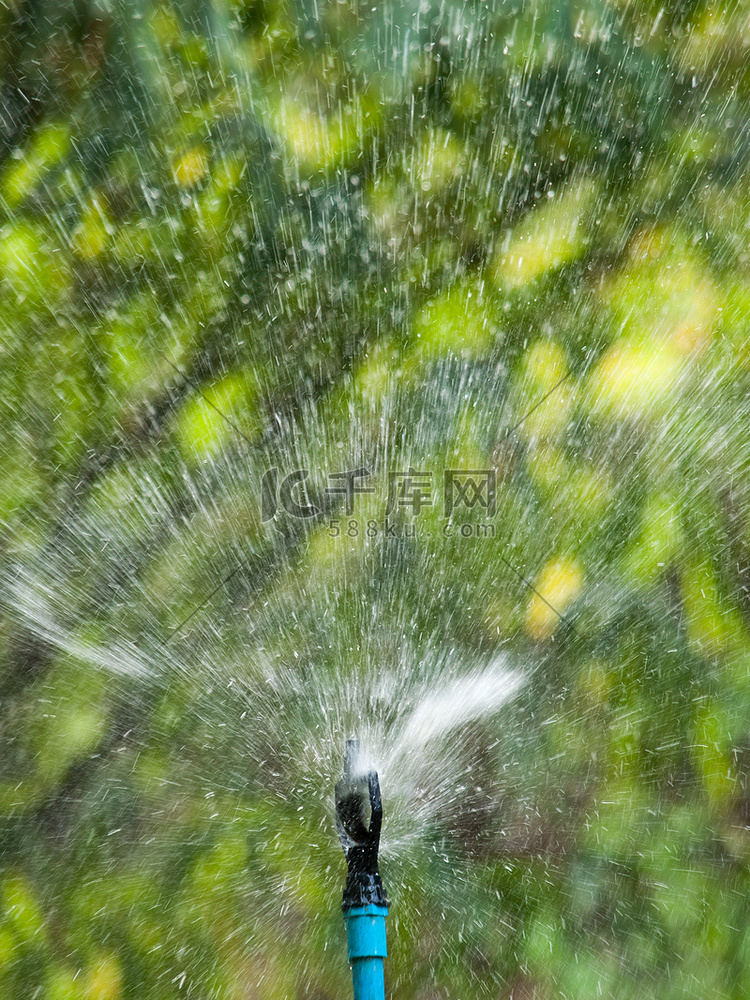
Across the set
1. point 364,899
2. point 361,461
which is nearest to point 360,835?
point 364,899

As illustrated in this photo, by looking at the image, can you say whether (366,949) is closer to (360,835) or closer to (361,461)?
(360,835)

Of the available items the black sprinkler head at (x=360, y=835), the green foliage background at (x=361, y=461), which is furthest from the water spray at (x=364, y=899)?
the green foliage background at (x=361, y=461)

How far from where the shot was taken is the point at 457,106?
1.15 meters

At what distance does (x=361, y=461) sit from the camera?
50.0 inches

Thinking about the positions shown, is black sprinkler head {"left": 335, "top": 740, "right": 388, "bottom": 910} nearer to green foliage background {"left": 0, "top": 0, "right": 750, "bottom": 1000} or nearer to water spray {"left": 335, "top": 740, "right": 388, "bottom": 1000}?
water spray {"left": 335, "top": 740, "right": 388, "bottom": 1000}

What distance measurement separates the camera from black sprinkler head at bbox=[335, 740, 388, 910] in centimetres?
71

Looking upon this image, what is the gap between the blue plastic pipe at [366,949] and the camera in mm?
697

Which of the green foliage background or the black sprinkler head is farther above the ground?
the green foliage background

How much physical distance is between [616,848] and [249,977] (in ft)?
1.56

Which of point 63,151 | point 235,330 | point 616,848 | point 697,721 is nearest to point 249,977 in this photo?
point 616,848

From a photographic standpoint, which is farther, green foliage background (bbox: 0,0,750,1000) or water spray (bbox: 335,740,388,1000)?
green foliage background (bbox: 0,0,750,1000)

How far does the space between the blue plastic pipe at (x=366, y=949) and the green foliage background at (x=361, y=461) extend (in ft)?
1.49

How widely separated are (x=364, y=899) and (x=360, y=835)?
6 centimetres

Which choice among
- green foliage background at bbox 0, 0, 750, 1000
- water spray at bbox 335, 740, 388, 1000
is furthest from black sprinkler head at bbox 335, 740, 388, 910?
green foliage background at bbox 0, 0, 750, 1000
